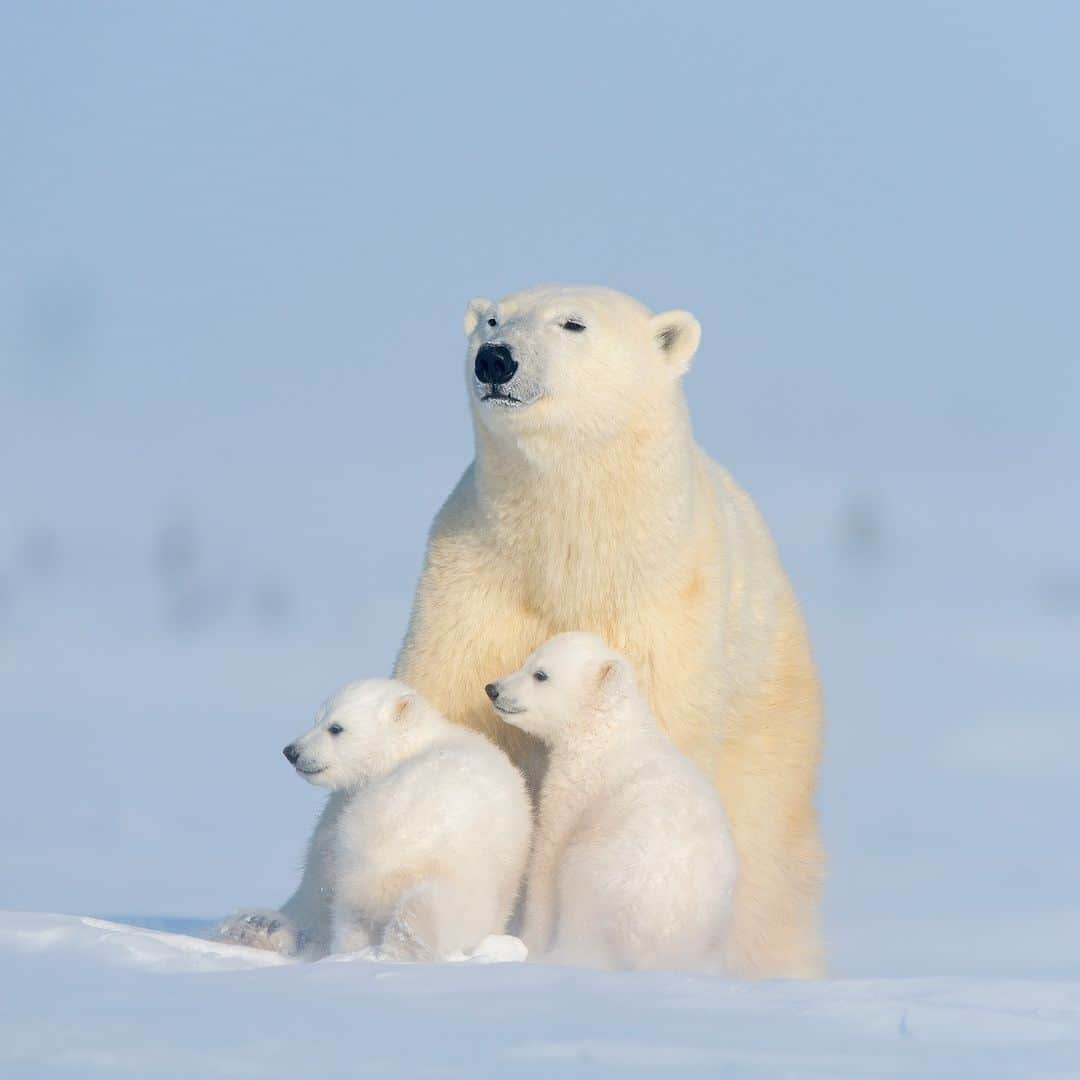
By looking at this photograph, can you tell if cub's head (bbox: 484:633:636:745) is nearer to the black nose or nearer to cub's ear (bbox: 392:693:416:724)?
cub's ear (bbox: 392:693:416:724)

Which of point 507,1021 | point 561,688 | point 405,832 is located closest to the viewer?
point 507,1021

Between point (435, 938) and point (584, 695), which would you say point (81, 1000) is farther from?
point (584, 695)

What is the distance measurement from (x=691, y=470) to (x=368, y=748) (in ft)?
5.52

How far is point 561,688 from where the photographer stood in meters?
7.28

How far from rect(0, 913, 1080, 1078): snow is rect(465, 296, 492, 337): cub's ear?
116 inches

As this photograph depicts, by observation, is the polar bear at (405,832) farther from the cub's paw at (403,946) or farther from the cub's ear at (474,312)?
the cub's ear at (474,312)

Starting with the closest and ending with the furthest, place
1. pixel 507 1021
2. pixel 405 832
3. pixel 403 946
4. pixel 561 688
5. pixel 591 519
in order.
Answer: pixel 507 1021
pixel 403 946
pixel 405 832
pixel 561 688
pixel 591 519

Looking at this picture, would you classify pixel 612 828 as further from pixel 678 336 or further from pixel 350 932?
pixel 678 336

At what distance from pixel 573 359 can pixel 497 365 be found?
298mm

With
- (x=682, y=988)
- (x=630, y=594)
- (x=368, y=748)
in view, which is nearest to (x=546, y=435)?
(x=630, y=594)

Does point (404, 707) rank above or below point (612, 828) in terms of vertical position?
above

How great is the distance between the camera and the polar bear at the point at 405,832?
266 inches

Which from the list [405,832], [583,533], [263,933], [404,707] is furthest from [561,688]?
[263,933]

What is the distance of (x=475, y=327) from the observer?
8.08m
